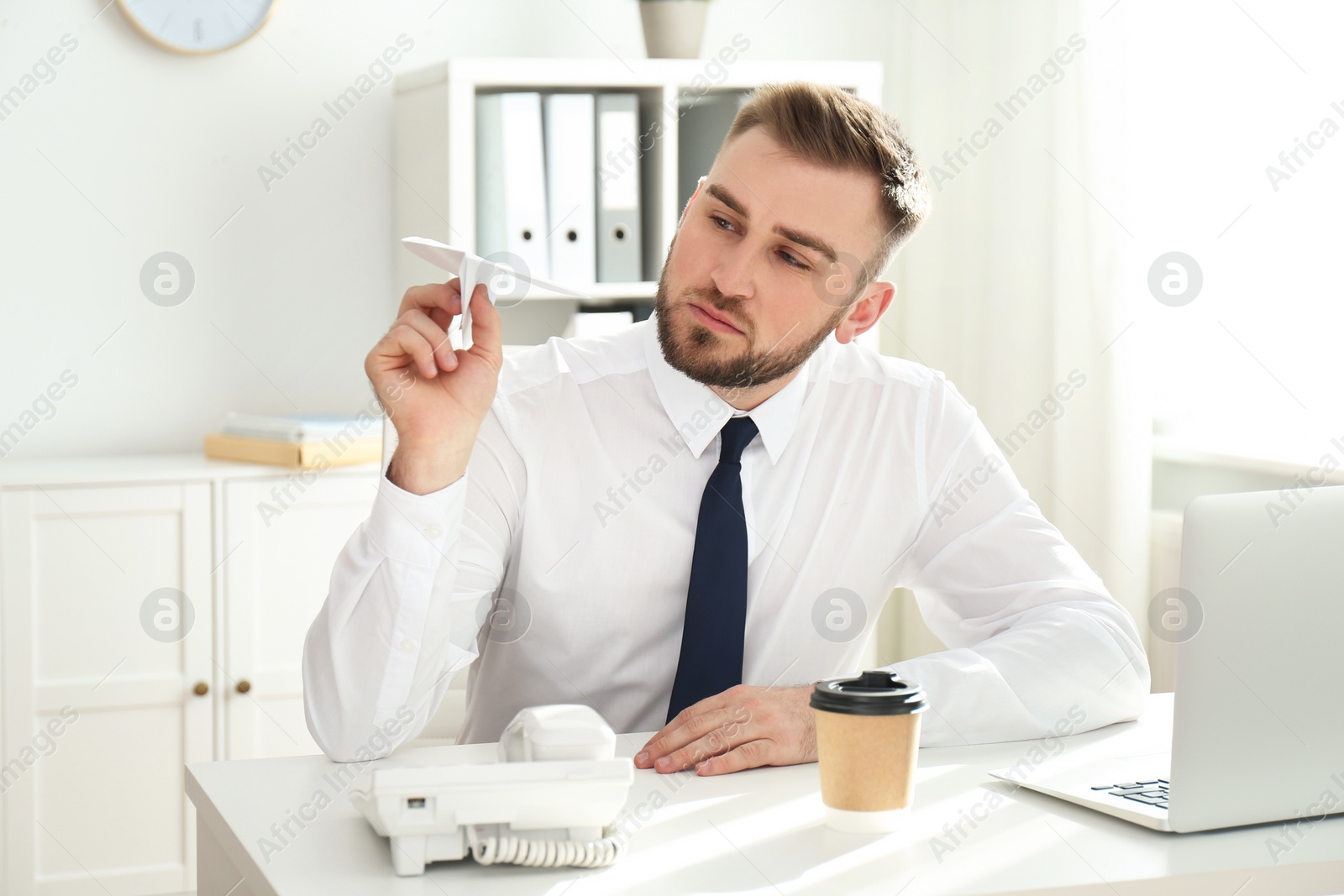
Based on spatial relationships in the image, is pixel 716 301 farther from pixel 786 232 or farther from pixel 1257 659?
pixel 1257 659

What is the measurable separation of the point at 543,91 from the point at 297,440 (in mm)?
896

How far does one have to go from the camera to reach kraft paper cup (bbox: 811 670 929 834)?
1.00 metres

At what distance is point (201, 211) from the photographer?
2.67 metres

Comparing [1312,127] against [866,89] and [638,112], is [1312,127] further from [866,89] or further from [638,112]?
[638,112]

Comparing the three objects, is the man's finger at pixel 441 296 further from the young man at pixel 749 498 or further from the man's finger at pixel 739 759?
the man's finger at pixel 739 759

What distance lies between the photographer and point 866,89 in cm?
280

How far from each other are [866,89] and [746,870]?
7.27ft

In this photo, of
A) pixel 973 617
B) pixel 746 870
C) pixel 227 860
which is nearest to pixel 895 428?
pixel 973 617

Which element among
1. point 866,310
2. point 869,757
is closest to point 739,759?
point 869,757

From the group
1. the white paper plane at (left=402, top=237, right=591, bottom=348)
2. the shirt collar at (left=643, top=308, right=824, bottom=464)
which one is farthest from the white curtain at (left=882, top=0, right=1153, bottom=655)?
the white paper plane at (left=402, top=237, right=591, bottom=348)

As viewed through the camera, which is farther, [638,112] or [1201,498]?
[638,112]

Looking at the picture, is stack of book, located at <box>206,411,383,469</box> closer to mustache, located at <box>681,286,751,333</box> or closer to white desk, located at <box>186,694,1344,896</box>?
mustache, located at <box>681,286,751,333</box>

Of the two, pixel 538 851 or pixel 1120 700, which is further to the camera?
pixel 1120 700

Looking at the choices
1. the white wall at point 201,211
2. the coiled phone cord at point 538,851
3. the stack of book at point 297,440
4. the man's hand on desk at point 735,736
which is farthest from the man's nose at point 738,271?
the white wall at point 201,211
